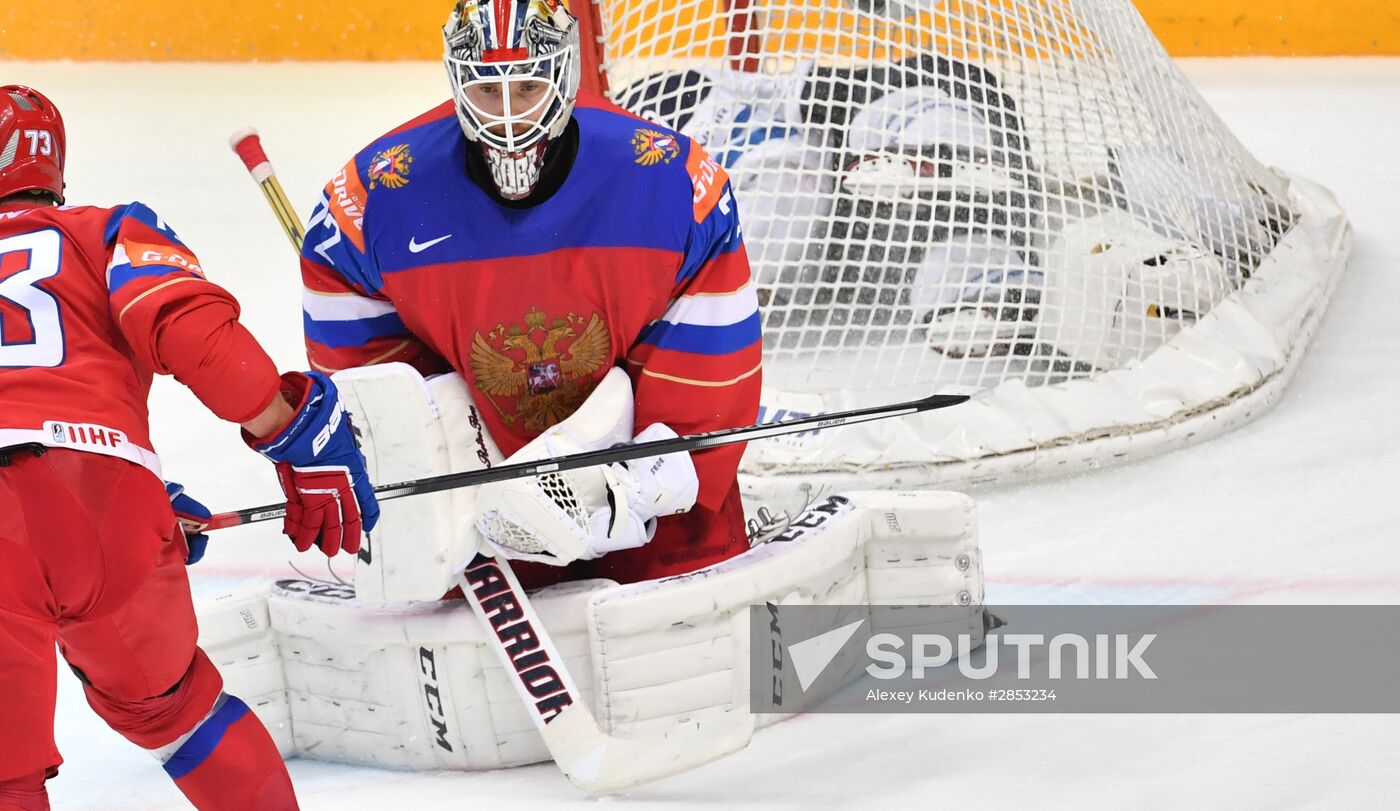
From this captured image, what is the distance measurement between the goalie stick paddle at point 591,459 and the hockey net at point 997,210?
3.52 feet

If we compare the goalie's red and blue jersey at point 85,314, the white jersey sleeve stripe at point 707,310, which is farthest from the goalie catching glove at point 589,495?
the goalie's red and blue jersey at point 85,314

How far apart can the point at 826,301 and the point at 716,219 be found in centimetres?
186

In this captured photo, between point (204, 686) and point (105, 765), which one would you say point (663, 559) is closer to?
point (204, 686)

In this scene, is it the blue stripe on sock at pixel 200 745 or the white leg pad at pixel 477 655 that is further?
the white leg pad at pixel 477 655

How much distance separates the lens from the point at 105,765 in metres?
2.38

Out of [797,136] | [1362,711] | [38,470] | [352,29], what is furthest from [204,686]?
[352,29]

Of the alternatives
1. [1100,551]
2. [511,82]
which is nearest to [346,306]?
[511,82]

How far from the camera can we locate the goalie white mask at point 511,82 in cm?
211

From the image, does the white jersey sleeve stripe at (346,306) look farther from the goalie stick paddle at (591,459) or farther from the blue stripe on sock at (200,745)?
the blue stripe on sock at (200,745)

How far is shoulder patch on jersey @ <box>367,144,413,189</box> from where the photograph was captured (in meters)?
2.21

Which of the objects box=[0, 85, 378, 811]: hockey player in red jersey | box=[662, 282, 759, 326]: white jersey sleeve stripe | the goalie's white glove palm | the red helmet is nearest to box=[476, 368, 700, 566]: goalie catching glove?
the goalie's white glove palm

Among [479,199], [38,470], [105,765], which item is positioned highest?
[479,199]

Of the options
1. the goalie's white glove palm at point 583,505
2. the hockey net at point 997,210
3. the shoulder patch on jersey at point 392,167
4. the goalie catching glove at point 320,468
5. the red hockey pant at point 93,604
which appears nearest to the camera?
the red hockey pant at point 93,604

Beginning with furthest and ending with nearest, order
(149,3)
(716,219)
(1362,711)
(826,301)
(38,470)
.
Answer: (149,3) < (826,301) < (716,219) < (1362,711) < (38,470)
